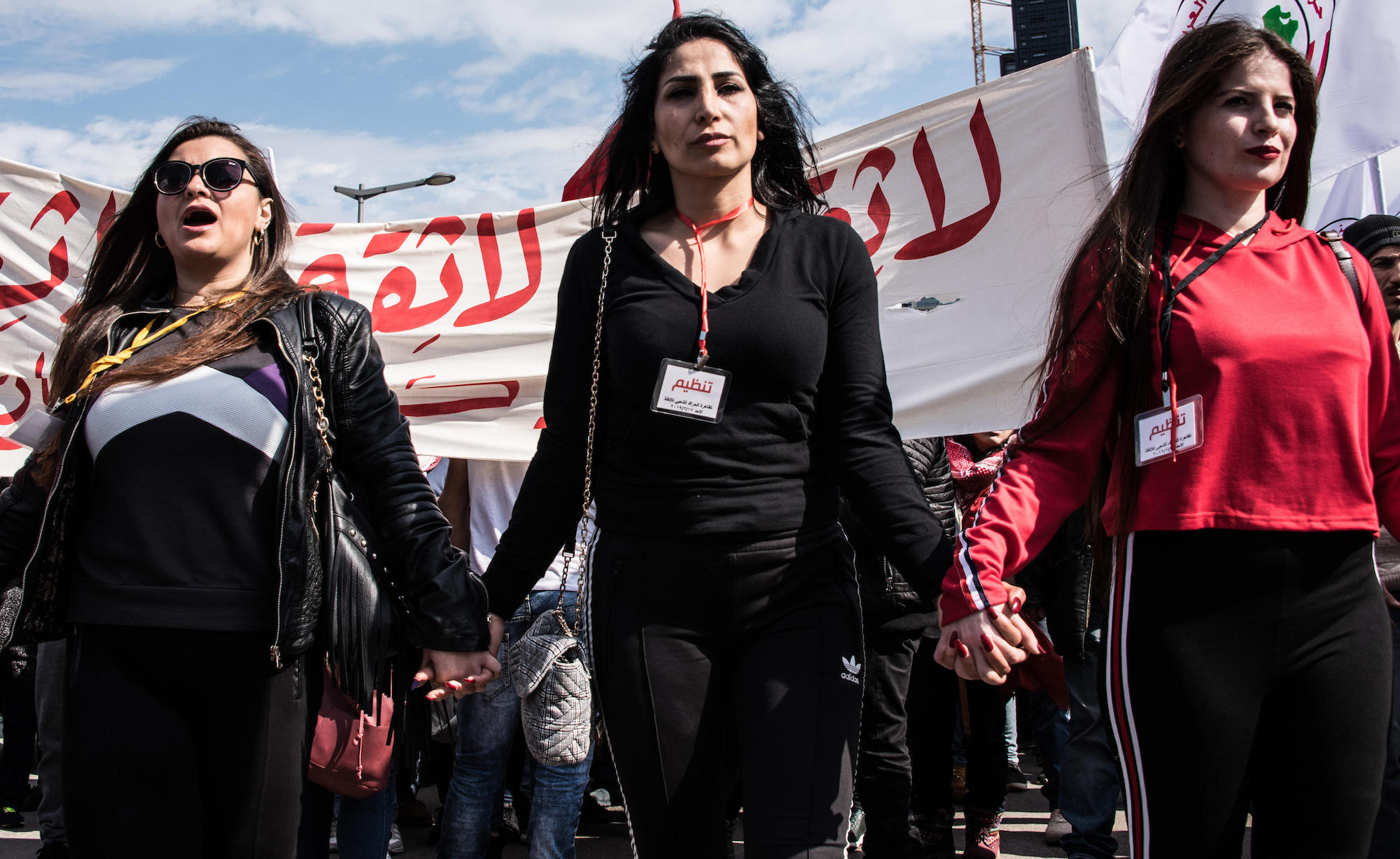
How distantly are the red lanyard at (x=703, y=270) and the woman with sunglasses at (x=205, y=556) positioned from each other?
732mm

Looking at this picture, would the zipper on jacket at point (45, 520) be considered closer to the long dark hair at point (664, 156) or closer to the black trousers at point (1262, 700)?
the long dark hair at point (664, 156)

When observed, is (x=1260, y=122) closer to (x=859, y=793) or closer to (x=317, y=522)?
(x=317, y=522)

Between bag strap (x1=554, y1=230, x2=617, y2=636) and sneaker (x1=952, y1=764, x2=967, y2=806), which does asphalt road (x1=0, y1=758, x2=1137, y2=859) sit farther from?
bag strap (x1=554, y1=230, x2=617, y2=636)

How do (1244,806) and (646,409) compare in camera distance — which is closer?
(1244,806)

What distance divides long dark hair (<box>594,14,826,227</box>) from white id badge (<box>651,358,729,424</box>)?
53cm

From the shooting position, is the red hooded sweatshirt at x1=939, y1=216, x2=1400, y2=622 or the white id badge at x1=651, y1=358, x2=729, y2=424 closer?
the red hooded sweatshirt at x1=939, y1=216, x2=1400, y2=622

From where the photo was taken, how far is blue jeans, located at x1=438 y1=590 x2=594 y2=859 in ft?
12.9

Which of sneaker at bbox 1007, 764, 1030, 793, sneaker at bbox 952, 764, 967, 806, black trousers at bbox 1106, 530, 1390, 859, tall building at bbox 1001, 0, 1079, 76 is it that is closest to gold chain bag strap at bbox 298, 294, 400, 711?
black trousers at bbox 1106, 530, 1390, 859

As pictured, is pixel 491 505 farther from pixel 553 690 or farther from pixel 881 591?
pixel 881 591

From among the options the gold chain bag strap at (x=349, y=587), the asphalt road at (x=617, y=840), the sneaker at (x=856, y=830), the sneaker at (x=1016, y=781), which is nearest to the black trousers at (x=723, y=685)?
the gold chain bag strap at (x=349, y=587)

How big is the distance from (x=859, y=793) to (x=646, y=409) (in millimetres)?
2390

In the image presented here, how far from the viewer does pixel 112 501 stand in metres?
2.29

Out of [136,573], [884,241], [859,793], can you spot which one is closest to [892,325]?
[884,241]

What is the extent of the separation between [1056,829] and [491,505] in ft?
9.51
